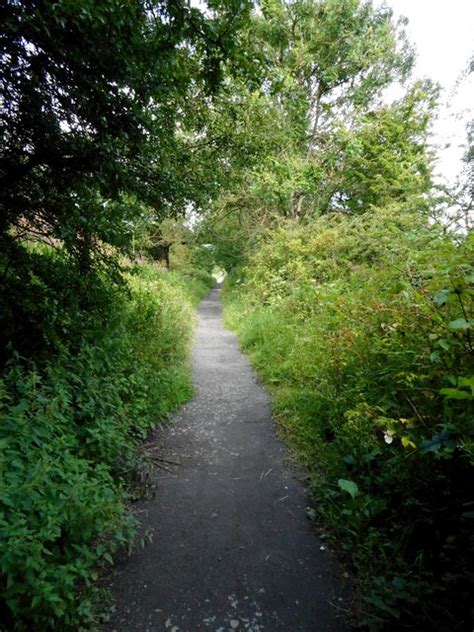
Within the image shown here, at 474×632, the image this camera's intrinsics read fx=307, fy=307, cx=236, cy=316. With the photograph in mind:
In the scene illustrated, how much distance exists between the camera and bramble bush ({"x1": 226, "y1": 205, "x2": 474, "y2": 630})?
183 centimetres

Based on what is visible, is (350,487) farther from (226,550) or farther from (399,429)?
(226,550)

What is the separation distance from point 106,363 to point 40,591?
2.33m

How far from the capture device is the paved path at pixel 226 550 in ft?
6.51

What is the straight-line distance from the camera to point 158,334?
5781mm

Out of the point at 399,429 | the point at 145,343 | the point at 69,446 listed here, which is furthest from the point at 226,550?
the point at 145,343

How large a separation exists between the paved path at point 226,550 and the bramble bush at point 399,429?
29cm

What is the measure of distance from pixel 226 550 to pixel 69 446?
4.91 feet

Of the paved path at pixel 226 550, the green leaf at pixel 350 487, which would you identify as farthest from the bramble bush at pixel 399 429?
the paved path at pixel 226 550

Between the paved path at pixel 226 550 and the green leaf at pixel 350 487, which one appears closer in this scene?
the paved path at pixel 226 550

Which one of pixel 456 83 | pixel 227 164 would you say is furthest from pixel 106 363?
pixel 456 83

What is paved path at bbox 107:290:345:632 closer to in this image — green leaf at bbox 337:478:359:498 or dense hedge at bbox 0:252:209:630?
dense hedge at bbox 0:252:209:630

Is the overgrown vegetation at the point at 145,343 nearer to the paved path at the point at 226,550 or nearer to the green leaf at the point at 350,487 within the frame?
the green leaf at the point at 350,487

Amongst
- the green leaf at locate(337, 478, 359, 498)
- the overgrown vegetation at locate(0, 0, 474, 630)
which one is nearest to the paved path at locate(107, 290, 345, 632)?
the overgrown vegetation at locate(0, 0, 474, 630)

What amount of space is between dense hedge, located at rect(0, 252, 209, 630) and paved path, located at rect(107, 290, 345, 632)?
0.33m
